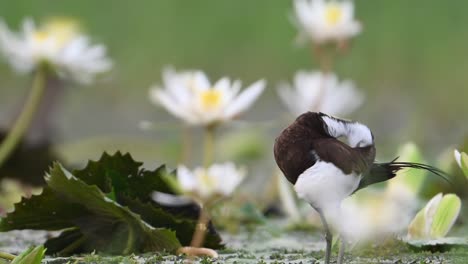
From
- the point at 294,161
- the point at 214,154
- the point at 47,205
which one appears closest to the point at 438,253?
the point at 294,161

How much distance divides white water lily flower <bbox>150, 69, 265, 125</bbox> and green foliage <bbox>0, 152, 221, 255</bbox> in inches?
6.2

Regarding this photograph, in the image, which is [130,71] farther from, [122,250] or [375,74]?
[122,250]

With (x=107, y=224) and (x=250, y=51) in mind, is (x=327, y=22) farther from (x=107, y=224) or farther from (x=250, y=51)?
(x=250, y=51)

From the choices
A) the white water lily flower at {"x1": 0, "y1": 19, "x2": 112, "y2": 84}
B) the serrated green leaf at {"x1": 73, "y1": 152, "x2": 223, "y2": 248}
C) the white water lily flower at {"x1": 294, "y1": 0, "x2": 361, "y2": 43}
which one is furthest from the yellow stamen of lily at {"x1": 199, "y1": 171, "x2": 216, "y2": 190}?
the white water lily flower at {"x1": 0, "y1": 19, "x2": 112, "y2": 84}

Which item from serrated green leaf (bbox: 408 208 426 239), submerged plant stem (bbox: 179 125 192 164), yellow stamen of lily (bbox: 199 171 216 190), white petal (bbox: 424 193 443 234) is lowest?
yellow stamen of lily (bbox: 199 171 216 190)

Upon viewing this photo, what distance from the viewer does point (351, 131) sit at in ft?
5.17

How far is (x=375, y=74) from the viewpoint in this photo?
654 cm

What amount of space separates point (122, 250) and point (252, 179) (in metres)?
1.89

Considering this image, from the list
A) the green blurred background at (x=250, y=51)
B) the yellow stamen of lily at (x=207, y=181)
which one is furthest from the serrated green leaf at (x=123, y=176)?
the green blurred background at (x=250, y=51)

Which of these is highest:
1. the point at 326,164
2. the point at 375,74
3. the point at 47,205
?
the point at 375,74

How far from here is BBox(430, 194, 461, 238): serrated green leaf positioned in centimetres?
194

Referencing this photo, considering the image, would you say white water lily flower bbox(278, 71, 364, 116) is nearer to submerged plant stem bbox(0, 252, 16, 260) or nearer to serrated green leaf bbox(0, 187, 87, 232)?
serrated green leaf bbox(0, 187, 87, 232)

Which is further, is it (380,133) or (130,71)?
(130,71)

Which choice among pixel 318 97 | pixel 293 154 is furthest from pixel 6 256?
pixel 318 97
